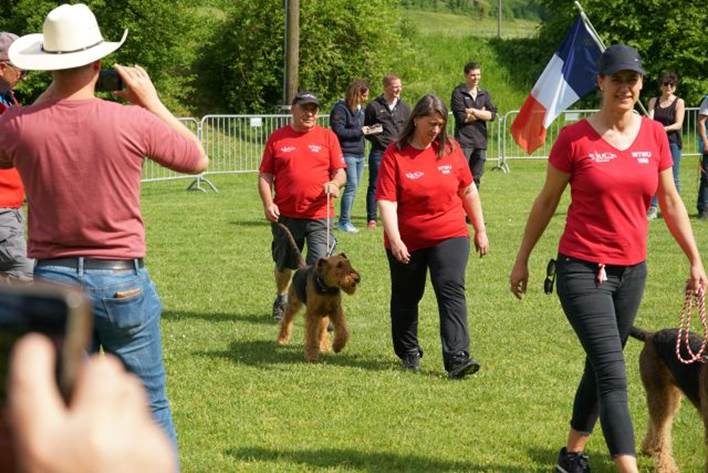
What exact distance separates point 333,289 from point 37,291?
7.39 metres

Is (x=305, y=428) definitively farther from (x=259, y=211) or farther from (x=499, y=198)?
(x=499, y=198)

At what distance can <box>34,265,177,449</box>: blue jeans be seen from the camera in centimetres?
404

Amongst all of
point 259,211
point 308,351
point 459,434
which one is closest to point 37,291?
point 459,434

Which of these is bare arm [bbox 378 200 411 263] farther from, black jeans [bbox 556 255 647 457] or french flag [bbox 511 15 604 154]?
french flag [bbox 511 15 604 154]

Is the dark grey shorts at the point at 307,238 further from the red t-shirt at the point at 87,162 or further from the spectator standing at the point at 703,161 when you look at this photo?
the spectator standing at the point at 703,161

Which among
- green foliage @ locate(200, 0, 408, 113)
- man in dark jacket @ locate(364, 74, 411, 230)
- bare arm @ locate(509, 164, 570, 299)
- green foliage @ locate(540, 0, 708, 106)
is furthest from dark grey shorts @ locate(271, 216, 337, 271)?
green foliage @ locate(540, 0, 708, 106)

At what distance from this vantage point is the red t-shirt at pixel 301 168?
9180mm

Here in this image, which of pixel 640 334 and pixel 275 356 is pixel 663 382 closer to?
pixel 640 334

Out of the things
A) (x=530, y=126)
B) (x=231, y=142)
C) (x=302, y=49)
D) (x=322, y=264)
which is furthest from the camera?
(x=302, y=49)

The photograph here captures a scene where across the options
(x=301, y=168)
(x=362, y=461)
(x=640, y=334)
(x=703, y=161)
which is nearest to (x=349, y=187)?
(x=703, y=161)

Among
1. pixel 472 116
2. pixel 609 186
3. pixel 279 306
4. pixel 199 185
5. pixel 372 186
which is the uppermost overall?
pixel 609 186

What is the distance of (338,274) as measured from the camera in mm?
8312

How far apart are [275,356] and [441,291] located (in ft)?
4.95

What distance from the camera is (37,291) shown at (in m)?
1.04
